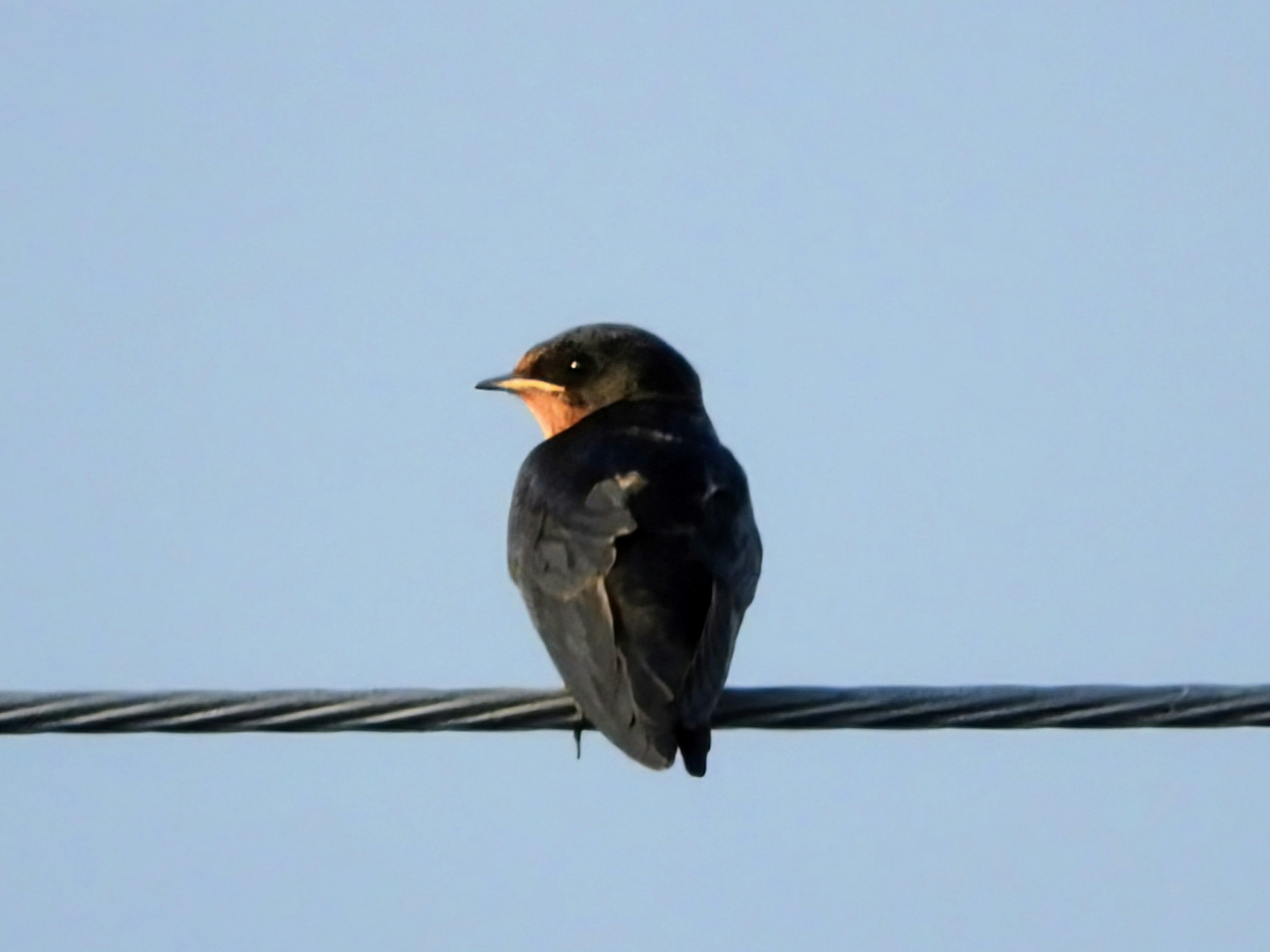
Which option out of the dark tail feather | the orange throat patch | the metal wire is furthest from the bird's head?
the metal wire

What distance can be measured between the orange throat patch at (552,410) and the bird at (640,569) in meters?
0.91

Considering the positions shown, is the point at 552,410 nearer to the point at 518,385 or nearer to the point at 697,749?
the point at 518,385

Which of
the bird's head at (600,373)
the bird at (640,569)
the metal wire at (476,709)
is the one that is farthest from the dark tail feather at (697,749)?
the bird's head at (600,373)

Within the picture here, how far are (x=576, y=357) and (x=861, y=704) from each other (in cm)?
487

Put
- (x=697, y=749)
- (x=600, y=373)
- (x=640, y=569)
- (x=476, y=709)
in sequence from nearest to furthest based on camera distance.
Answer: (x=476, y=709) < (x=697, y=749) < (x=640, y=569) < (x=600, y=373)

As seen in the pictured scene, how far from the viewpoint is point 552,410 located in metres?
10.7

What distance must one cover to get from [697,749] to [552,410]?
3894 mm

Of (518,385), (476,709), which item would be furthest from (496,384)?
(476,709)

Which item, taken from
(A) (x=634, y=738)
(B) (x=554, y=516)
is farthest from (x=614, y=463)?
(A) (x=634, y=738)

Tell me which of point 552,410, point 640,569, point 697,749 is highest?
point 552,410

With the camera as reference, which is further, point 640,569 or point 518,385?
point 518,385

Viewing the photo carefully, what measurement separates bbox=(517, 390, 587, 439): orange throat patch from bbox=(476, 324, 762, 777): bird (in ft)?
2.98

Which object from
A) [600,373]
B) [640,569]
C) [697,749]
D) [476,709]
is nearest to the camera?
[476,709]

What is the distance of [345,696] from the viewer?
225 inches
